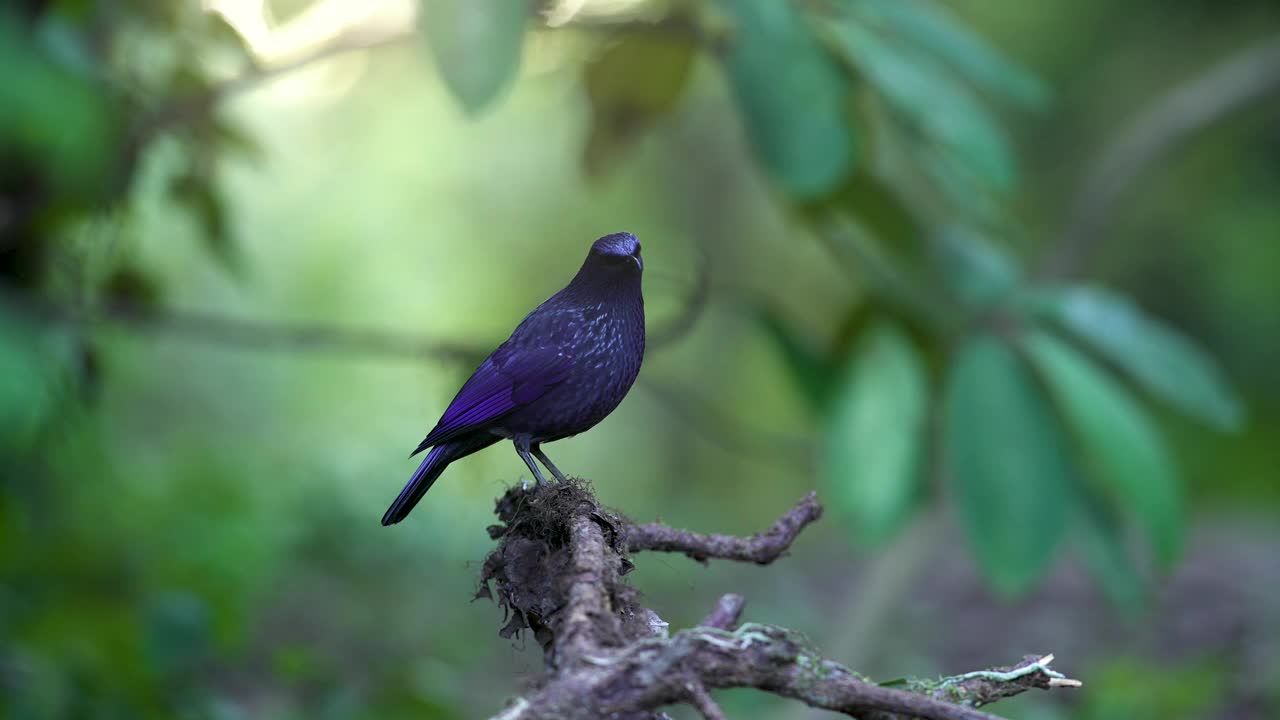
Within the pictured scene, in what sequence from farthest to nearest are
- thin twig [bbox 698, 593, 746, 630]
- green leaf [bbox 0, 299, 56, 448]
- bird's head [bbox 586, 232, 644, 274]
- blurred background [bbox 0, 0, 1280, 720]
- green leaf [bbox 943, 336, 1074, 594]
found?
blurred background [bbox 0, 0, 1280, 720]
green leaf [bbox 943, 336, 1074, 594]
green leaf [bbox 0, 299, 56, 448]
bird's head [bbox 586, 232, 644, 274]
thin twig [bbox 698, 593, 746, 630]

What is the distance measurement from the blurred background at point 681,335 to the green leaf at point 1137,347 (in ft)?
0.04

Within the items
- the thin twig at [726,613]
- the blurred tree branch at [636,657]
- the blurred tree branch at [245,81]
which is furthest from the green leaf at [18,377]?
the thin twig at [726,613]

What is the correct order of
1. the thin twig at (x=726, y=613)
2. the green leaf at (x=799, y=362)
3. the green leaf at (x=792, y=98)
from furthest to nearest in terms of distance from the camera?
the green leaf at (x=799, y=362) < the green leaf at (x=792, y=98) < the thin twig at (x=726, y=613)

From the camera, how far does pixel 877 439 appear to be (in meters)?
3.09

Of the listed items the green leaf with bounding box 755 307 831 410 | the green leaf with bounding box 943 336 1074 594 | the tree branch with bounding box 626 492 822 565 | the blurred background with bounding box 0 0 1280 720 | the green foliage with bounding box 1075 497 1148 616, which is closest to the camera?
the tree branch with bounding box 626 492 822 565

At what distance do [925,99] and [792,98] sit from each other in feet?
1.02

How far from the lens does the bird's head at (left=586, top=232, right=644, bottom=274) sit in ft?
6.75

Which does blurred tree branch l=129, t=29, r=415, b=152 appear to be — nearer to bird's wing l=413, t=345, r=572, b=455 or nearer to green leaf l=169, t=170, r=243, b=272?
green leaf l=169, t=170, r=243, b=272

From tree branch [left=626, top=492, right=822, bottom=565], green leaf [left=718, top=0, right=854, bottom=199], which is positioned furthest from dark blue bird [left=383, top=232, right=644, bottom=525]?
green leaf [left=718, top=0, right=854, bottom=199]

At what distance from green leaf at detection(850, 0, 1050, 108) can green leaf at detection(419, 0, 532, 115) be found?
3.47 feet

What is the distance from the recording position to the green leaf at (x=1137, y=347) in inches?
127

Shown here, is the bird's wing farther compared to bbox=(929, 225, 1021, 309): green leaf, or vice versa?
bbox=(929, 225, 1021, 309): green leaf

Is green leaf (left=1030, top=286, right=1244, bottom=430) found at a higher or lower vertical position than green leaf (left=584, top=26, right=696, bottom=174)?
lower

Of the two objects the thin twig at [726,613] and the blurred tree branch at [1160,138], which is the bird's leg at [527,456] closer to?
the thin twig at [726,613]
